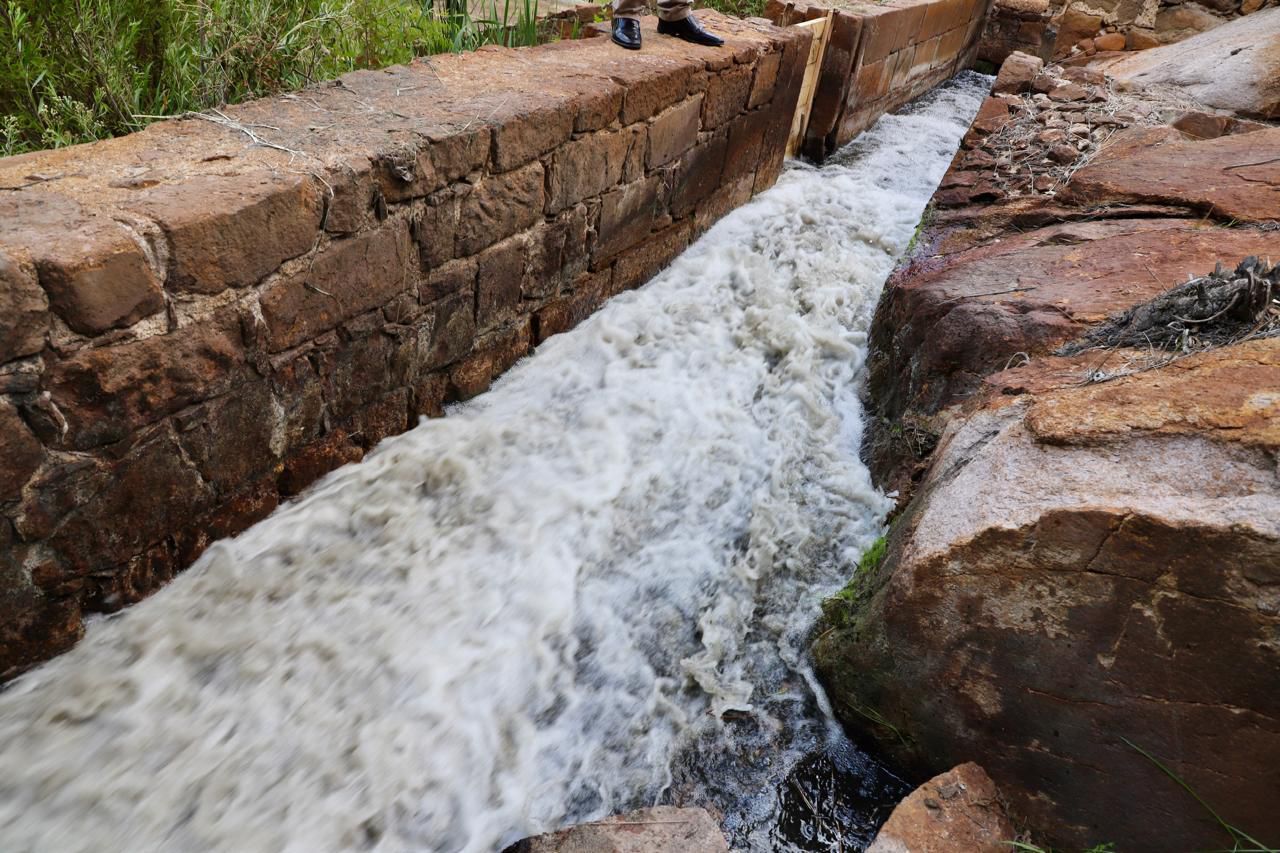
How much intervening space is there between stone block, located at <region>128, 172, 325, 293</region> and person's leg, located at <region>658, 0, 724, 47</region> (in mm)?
3123

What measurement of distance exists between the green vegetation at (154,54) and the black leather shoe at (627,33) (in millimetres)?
1344

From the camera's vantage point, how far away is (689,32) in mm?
4855

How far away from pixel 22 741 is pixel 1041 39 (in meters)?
12.2

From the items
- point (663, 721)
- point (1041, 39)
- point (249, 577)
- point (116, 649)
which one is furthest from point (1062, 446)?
point (1041, 39)

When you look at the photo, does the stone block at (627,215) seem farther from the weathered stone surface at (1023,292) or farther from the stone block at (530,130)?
the weathered stone surface at (1023,292)

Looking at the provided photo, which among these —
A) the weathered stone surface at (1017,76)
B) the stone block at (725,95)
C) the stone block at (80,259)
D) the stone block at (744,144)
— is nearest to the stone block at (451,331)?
the stone block at (80,259)

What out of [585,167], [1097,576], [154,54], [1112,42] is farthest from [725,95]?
[1112,42]

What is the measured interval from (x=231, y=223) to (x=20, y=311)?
0.57 meters

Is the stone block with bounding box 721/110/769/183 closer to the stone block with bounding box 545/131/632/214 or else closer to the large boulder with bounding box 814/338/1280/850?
the stone block with bounding box 545/131/632/214

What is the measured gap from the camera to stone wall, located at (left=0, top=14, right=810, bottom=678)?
1977 millimetres

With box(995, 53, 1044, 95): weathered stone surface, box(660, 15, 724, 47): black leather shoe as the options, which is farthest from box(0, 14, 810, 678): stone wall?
box(995, 53, 1044, 95): weathered stone surface

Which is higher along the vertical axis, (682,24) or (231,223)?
(682,24)

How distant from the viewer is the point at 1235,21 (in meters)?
7.32

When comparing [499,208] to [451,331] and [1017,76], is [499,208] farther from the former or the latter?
[1017,76]
